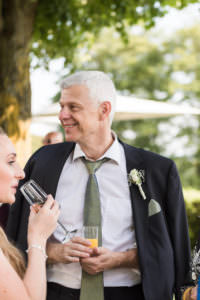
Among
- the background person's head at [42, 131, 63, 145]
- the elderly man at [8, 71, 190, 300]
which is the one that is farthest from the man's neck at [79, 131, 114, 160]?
the background person's head at [42, 131, 63, 145]

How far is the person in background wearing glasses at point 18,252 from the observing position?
2.29 m

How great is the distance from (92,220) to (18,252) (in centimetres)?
68

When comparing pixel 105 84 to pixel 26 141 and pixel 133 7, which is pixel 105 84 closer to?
pixel 26 141

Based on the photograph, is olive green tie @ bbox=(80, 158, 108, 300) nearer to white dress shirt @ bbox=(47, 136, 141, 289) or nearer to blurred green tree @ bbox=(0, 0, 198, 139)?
white dress shirt @ bbox=(47, 136, 141, 289)

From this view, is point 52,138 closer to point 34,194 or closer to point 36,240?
point 34,194

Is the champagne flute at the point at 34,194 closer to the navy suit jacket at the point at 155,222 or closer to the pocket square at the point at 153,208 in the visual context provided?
the navy suit jacket at the point at 155,222

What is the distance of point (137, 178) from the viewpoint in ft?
10.6

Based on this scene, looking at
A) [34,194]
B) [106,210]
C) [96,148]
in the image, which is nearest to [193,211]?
[96,148]

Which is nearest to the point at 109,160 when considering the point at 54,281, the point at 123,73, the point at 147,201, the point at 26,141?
the point at 147,201

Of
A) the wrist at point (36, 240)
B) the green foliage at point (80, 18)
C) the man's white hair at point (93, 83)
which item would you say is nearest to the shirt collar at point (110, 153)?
the man's white hair at point (93, 83)

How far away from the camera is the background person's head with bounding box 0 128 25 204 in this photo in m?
2.57

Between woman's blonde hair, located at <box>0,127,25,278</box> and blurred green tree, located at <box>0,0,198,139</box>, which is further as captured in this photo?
blurred green tree, located at <box>0,0,198,139</box>

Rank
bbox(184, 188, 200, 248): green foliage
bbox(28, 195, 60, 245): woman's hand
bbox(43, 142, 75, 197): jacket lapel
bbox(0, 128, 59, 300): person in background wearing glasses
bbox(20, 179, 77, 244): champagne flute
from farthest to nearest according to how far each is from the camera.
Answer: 1. bbox(184, 188, 200, 248): green foliage
2. bbox(43, 142, 75, 197): jacket lapel
3. bbox(20, 179, 77, 244): champagne flute
4. bbox(28, 195, 60, 245): woman's hand
5. bbox(0, 128, 59, 300): person in background wearing glasses

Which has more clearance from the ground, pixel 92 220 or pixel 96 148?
pixel 96 148
